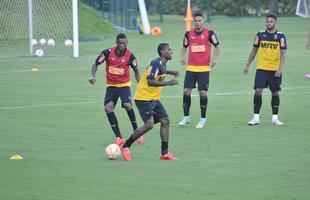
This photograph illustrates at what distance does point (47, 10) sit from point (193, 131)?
60.3 feet

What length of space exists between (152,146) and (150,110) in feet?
4.76

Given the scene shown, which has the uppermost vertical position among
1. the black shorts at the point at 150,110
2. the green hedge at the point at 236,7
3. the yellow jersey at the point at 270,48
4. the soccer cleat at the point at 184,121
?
the yellow jersey at the point at 270,48

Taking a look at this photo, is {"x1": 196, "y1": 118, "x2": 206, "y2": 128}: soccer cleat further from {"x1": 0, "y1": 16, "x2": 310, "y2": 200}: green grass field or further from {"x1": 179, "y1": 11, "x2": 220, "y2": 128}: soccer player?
{"x1": 0, "y1": 16, "x2": 310, "y2": 200}: green grass field

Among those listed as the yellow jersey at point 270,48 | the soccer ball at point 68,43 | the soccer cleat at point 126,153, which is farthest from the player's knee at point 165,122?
the soccer ball at point 68,43

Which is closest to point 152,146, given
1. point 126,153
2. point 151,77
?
point 126,153

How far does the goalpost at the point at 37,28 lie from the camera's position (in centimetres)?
3238

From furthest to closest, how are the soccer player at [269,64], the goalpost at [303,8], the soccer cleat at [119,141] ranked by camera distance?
the goalpost at [303,8], the soccer player at [269,64], the soccer cleat at [119,141]

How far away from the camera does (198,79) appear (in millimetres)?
16688

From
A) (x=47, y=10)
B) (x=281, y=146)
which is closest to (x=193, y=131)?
(x=281, y=146)

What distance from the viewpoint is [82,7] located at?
148ft

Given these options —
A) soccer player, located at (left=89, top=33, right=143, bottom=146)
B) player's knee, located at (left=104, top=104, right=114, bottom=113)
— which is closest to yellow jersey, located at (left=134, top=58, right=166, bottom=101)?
soccer player, located at (left=89, top=33, right=143, bottom=146)

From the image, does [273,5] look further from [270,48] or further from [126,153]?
[126,153]

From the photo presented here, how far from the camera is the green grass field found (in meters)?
10.5

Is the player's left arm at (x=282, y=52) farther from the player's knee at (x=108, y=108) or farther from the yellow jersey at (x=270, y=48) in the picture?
the player's knee at (x=108, y=108)
